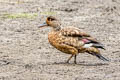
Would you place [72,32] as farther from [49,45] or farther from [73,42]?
[49,45]

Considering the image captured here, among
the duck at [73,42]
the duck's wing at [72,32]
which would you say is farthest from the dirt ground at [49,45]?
the duck's wing at [72,32]

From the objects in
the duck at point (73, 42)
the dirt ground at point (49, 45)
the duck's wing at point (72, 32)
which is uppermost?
the duck's wing at point (72, 32)

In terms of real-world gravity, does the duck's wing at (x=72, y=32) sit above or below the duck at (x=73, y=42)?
above

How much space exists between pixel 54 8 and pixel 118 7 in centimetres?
211

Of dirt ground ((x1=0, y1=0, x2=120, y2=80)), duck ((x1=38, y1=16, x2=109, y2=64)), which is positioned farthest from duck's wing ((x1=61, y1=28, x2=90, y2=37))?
dirt ground ((x1=0, y1=0, x2=120, y2=80))

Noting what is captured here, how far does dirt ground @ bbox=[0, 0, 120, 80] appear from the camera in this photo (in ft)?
28.8

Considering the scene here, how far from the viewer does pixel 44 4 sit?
16766 mm

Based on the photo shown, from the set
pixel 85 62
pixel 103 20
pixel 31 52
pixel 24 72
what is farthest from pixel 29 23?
pixel 24 72

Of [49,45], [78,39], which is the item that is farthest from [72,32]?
[49,45]

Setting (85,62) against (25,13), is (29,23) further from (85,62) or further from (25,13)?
(85,62)

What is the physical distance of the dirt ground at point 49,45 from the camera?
879cm

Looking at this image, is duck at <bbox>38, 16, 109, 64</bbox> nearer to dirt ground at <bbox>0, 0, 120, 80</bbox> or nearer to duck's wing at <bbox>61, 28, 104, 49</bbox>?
duck's wing at <bbox>61, 28, 104, 49</bbox>

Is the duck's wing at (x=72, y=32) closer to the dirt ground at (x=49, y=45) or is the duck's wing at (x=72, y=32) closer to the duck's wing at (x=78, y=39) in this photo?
the duck's wing at (x=78, y=39)

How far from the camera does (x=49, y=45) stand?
37.9 ft
